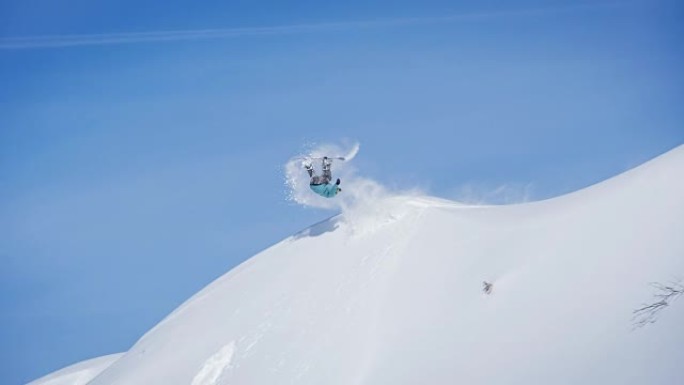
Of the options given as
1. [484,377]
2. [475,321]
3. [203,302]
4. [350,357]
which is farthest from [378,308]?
[203,302]

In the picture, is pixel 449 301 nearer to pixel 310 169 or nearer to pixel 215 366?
pixel 310 169

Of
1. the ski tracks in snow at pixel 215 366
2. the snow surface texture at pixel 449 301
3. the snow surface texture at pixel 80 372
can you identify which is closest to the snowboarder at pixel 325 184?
the snow surface texture at pixel 449 301

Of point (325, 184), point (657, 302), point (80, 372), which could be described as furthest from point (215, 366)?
point (80, 372)

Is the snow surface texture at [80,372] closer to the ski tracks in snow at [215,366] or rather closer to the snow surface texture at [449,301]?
the snow surface texture at [449,301]

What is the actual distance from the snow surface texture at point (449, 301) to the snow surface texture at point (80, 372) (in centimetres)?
1315

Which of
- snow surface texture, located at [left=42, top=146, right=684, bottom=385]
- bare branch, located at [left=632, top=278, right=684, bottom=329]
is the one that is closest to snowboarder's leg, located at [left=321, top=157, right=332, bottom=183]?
snow surface texture, located at [left=42, top=146, right=684, bottom=385]

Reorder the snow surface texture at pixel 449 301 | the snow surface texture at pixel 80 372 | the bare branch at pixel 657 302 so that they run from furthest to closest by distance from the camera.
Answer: the snow surface texture at pixel 80 372
the snow surface texture at pixel 449 301
the bare branch at pixel 657 302

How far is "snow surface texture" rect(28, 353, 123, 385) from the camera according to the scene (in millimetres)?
58000

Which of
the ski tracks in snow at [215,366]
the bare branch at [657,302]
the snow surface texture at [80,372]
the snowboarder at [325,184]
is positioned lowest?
the bare branch at [657,302]

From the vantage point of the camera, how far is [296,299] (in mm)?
40531

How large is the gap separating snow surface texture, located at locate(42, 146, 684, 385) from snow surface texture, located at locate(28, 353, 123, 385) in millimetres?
13148

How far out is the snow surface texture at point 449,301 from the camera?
29.0m

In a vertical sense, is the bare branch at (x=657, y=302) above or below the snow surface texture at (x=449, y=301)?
below

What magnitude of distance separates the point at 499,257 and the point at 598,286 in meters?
6.20
